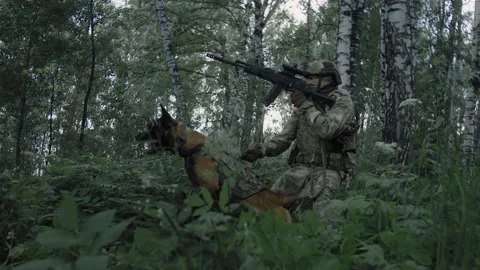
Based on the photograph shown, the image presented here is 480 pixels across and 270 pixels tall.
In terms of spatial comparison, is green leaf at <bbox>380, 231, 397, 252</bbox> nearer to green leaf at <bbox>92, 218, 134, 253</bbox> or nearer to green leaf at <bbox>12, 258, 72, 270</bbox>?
green leaf at <bbox>92, 218, 134, 253</bbox>

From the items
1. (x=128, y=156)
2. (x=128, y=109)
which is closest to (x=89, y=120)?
(x=128, y=109)

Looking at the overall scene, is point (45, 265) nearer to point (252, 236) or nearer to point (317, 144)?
point (252, 236)

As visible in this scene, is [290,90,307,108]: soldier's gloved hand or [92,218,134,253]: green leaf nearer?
[92,218,134,253]: green leaf

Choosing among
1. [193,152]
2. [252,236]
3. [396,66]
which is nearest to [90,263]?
[252,236]

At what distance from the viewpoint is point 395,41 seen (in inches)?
287

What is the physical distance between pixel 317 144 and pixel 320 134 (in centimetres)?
31

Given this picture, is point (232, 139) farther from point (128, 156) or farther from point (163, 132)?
point (128, 156)

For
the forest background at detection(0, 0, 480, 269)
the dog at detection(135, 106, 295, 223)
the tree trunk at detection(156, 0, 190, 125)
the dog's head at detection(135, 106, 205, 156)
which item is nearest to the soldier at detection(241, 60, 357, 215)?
the forest background at detection(0, 0, 480, 269)

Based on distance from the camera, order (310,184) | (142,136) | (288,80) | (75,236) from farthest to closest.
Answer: (288,80) < (310,184) < (142,136) < (75,236)

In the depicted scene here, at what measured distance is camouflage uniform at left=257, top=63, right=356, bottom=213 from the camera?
4.79 meters

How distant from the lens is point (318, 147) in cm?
507

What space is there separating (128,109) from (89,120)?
7.07 m

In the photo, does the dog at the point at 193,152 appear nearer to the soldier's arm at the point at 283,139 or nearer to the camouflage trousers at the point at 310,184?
the camouflage trousers at the point at 310,184

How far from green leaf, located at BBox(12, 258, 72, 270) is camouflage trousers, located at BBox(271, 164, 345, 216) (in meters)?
2.67
